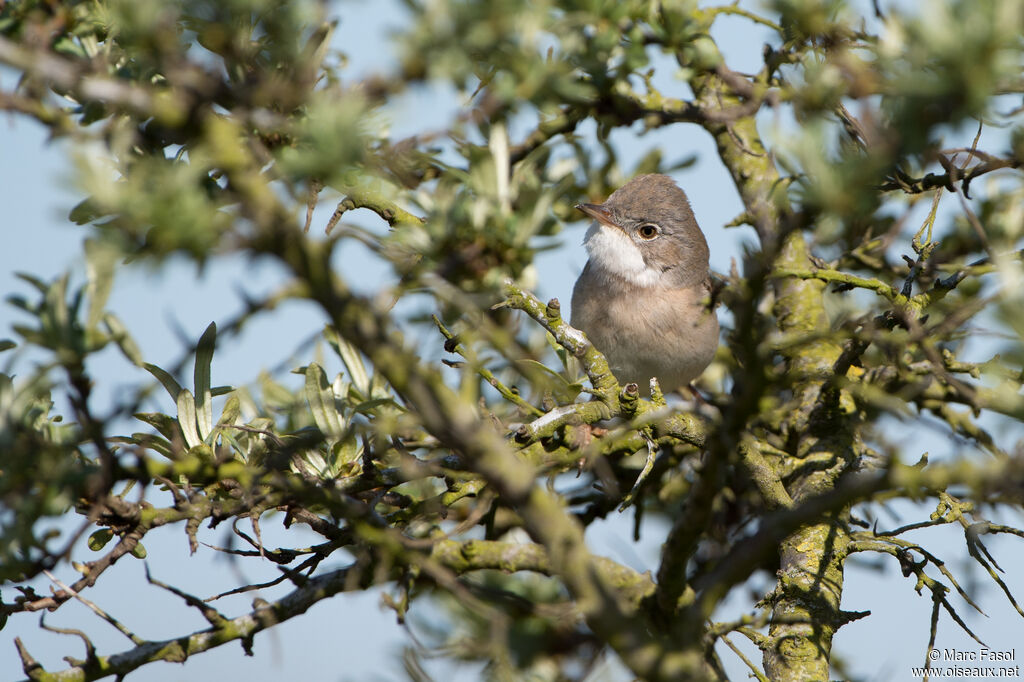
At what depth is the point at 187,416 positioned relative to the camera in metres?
2.96

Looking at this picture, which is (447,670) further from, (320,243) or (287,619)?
(320,243)

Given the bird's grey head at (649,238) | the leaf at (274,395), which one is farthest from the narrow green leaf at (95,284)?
the bird's grey head at (649,238)

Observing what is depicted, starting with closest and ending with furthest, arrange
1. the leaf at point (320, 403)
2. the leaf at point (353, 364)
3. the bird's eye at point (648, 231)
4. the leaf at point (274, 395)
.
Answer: the leaf at point (320, 403), the leaf at point (353, 364), the leaf at point (274, 395), the bird's eye at point (648, 231)

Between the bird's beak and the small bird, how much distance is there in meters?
0.01

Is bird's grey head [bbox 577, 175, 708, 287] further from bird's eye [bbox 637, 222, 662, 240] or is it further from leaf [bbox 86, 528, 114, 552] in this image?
leaf [bbox 86, 528, 114, 552]

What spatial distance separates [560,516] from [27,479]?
3.83ft

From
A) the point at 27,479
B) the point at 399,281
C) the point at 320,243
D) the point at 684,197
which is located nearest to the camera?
the point at 320,243

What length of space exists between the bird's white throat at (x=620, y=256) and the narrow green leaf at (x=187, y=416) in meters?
3.08

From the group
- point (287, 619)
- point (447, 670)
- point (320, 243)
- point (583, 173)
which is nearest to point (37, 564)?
point (287, 619)

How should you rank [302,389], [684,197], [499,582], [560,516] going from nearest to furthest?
[560,516], [499,582], [302,389], [684,197]

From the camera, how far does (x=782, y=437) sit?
432cm

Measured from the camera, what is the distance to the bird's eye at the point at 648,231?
5648mm

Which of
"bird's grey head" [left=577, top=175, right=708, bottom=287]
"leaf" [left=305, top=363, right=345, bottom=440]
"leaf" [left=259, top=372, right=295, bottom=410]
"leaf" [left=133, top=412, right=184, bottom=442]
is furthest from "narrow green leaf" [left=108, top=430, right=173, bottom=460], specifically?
"bird's grey head" [left=577, top=175, right=708, bottom=287]

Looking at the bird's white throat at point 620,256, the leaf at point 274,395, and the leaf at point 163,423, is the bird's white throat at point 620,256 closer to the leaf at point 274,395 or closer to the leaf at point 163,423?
the leaf at point 274,395
